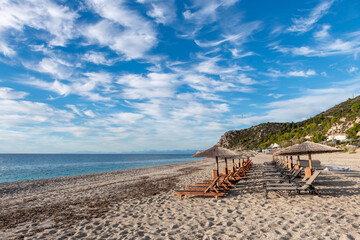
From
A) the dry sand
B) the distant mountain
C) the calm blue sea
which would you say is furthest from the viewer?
the distant mountain

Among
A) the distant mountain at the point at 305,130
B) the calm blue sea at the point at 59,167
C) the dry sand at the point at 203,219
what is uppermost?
the distant mountain at the point at 305,130

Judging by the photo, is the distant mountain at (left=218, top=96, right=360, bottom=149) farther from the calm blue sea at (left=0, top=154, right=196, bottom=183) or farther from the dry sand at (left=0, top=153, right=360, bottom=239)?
the dry sand at (left=0, top=153, right=360, bottom=239)

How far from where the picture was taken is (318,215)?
16.5ft

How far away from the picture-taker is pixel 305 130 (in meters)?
71.6

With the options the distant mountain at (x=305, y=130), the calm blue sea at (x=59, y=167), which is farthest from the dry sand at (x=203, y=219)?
the distant mountain at (x=305, y=130)

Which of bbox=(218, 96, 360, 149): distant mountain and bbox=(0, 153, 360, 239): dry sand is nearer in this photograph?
bbox=(0, 153, 360, 239): dry sand

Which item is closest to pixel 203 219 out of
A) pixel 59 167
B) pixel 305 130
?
pixel 59 167

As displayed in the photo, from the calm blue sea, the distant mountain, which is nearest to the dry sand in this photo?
the calm blue sea

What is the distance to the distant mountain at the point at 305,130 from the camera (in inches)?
2100

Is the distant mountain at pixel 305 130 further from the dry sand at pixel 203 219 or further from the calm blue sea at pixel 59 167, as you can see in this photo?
the dry sand at pixel 203 219

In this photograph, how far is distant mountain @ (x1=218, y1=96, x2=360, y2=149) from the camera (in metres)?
53.3

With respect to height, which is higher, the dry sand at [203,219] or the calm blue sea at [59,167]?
the dry sand at [203,219]

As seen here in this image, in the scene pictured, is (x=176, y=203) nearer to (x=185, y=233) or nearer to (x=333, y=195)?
(x=185, y=233)

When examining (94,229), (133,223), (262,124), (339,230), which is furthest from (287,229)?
(262,124)
